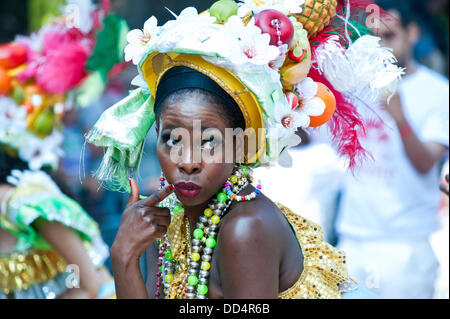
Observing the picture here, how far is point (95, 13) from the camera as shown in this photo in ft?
14.4

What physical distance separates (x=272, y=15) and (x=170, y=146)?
55 cm

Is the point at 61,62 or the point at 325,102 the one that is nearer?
the point at 325,102

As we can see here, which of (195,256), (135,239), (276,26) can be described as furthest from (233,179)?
(276,26)

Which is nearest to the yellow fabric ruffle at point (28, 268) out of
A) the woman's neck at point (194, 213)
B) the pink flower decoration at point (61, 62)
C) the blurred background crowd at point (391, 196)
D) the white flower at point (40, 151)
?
the blurred background crowd at point (391, 196)

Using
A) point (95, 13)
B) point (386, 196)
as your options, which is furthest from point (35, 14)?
point (386, 196)

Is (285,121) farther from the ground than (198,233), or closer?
farther from the ground

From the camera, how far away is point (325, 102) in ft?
7.03

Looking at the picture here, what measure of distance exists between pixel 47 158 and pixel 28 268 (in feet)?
2.59

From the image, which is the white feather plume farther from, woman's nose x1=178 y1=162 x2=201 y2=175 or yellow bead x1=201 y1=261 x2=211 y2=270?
yellow bead x1=201 y1=261 x2=211 y2=270

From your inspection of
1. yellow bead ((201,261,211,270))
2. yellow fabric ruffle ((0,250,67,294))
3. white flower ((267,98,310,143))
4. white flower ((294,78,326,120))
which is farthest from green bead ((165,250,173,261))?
yellow fabric ruffle ((0,250,67,294))

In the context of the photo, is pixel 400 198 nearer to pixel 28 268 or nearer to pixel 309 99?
pixel 309 99

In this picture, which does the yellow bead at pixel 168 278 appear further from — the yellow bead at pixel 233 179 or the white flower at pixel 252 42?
the white flower at pixel 252 42

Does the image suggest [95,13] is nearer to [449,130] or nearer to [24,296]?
[24,296]
